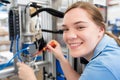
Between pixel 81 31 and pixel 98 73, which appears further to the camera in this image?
pixel 81 31

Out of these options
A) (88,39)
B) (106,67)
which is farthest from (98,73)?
(88,39)

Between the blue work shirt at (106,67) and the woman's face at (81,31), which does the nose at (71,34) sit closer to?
the woman's face at (81,31)

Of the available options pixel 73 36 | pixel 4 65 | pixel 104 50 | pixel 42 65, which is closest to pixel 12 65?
pixel 4 65

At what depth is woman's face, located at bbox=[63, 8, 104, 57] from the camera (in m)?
0.99

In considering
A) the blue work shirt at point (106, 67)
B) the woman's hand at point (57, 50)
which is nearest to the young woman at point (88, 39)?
the blue work shirt at point (106, 67)

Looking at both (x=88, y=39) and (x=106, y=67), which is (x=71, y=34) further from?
(x=106, y=67)

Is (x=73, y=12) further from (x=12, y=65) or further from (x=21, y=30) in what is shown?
(x=12, y=65)

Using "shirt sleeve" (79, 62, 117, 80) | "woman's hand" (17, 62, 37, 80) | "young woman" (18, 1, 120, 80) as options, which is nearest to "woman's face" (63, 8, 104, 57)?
"young woman" (18, 1, 120, 80)

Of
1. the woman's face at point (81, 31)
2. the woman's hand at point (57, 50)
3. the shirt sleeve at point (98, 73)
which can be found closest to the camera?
the shirt sleeve at point (98, 73)

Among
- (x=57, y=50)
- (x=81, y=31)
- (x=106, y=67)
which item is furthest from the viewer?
(x=57, y=50)

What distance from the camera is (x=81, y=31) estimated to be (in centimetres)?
99

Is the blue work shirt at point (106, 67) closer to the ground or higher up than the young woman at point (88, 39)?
→ closer to the ground

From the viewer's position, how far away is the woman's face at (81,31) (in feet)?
3.25

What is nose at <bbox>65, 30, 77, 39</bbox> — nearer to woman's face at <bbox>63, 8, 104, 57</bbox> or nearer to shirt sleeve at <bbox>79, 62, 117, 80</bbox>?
woman's face at <bbox>63, 8, 104, 57</bbox>
